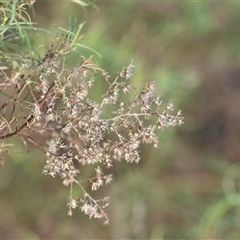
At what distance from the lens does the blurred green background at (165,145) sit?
165 centimetres

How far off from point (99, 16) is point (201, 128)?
631mm

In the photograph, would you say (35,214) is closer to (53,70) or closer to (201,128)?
(201,128)

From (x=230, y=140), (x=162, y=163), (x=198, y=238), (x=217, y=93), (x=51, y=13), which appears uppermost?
(x=51, y=13)

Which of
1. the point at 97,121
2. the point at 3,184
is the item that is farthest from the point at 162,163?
the point at 97,121

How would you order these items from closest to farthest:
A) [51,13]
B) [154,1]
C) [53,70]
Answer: [53,70]
[51,13]
[154,1]

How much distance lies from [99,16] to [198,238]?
0.91m

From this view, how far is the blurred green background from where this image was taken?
Answer: 165 centimetres

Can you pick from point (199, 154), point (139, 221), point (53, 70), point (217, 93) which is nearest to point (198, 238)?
point (139, 221)

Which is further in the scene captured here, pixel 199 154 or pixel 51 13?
pixel 199 154

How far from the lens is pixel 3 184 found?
1637 millimetres

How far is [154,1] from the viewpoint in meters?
1.82

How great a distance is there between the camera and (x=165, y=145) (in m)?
1.71

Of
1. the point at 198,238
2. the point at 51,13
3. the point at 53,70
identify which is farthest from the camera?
the point at 51,13

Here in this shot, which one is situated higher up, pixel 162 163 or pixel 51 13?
pixel 51 13
